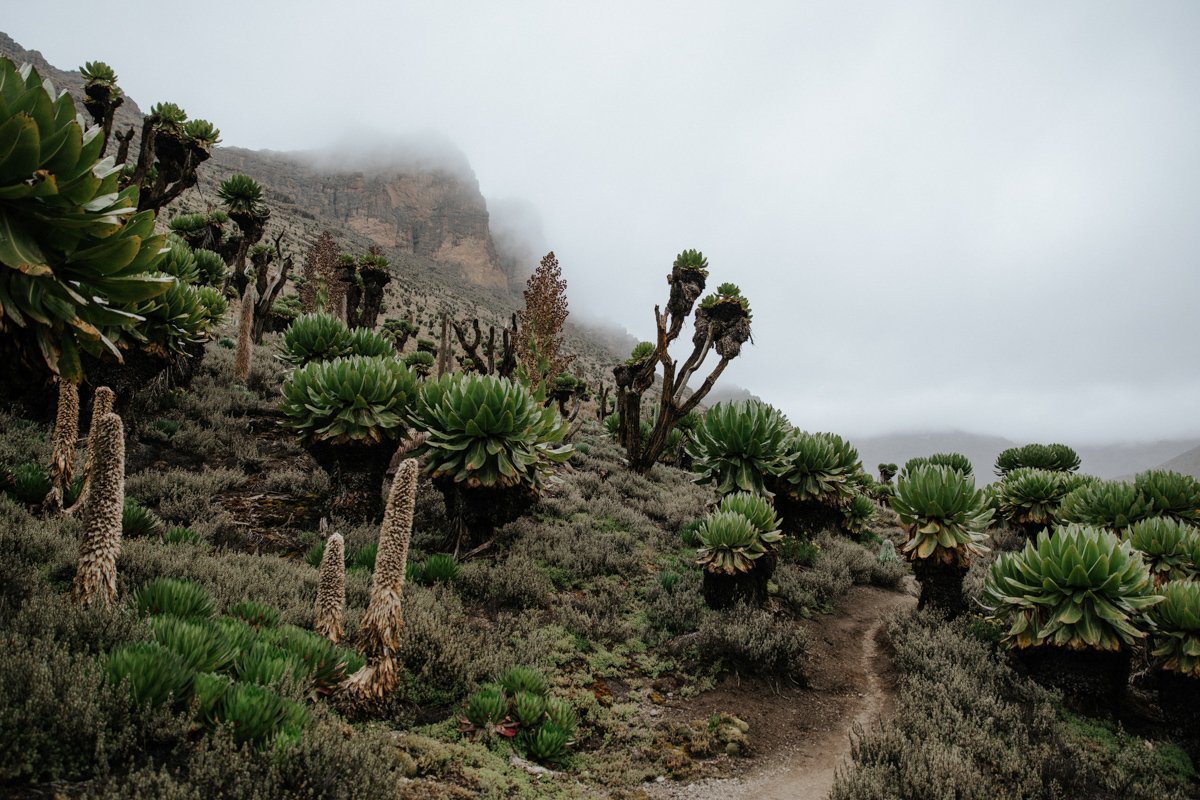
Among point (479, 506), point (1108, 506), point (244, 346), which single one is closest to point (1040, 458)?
point (1108, 506)

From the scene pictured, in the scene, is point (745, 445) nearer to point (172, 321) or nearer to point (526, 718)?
point (526, 718)

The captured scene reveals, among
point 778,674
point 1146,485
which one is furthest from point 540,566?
point 1146,485

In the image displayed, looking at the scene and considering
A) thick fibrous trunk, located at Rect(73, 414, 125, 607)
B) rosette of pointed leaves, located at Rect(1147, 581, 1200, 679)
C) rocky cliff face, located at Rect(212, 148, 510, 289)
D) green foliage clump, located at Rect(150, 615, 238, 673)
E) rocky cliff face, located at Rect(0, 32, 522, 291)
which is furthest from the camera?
rocky cliff face, located at Rect(212, 148, 510, 289)

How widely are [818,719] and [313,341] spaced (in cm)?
836

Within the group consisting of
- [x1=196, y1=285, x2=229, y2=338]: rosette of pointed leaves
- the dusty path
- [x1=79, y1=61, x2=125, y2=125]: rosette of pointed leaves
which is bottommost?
the dusty path

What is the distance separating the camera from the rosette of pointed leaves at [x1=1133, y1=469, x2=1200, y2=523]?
7.16 m

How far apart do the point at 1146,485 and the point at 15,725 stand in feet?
35.8

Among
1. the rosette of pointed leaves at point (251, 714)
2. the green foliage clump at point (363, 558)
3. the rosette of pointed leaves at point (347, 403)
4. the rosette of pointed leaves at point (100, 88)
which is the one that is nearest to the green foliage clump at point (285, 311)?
the rosette of pointed leaves at point (100, 88)

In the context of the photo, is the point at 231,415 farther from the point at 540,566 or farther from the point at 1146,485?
the point at 1146,485

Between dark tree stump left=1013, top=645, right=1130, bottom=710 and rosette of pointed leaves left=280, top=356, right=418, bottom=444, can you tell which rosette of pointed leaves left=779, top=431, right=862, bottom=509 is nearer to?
dark tree stump left=1013, top=645, right=1130, bottom=710

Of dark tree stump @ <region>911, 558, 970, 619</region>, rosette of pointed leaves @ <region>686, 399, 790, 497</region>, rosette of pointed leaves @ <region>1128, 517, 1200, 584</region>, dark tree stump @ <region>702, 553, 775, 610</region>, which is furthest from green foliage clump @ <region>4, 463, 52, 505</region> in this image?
rosette of pointed leaves @ <region>1128, 517, 1200, 584</region>

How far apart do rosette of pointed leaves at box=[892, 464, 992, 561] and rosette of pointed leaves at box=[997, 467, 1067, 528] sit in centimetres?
362

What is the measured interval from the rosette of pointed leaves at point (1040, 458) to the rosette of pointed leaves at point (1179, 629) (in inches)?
313

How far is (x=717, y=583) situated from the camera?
675 centimetres
